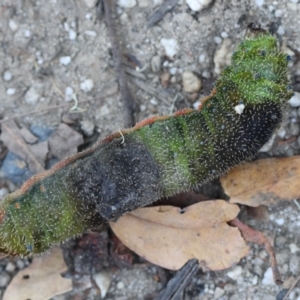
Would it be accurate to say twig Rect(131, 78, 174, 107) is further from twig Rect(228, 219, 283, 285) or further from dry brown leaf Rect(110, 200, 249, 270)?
twig Rect(228, 219, 283, 285)

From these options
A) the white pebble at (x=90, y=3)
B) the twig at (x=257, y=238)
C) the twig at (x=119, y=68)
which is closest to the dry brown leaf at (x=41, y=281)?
the twig at (x=119, y=68)

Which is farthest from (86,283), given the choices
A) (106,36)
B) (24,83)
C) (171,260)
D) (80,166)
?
(106,36)

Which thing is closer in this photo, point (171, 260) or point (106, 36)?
point (171, 260)

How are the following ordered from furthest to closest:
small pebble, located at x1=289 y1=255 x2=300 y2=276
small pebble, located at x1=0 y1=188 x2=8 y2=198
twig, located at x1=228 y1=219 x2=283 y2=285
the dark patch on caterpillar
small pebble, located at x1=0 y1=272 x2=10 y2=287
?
small pebble, located at x1=0 y1=188 x2=8 y2=198
small pebble, located at x1=0 y1=272 x2=10 y2=287
small pebble, located at x1=289 y1=255 x2=300 y2=276
twig, located at x1=228 y1=219 x2=283 y2=285
the dark patch on caterpillar

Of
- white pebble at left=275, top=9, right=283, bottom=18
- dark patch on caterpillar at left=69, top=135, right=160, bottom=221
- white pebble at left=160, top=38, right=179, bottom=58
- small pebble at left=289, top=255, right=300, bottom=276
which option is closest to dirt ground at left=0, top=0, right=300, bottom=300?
white pebble at left=160, top=38, right=179, bottom=58

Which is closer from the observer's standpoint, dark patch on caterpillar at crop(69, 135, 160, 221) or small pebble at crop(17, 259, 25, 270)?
dark patch on caterpillar at crop(69, 135, 160, 221)

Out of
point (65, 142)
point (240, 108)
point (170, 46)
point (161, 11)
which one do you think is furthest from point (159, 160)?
point (161, 11)

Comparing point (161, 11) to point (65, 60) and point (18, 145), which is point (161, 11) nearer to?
point (65, 60)

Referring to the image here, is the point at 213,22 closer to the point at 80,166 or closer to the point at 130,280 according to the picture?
the point at 80,166
